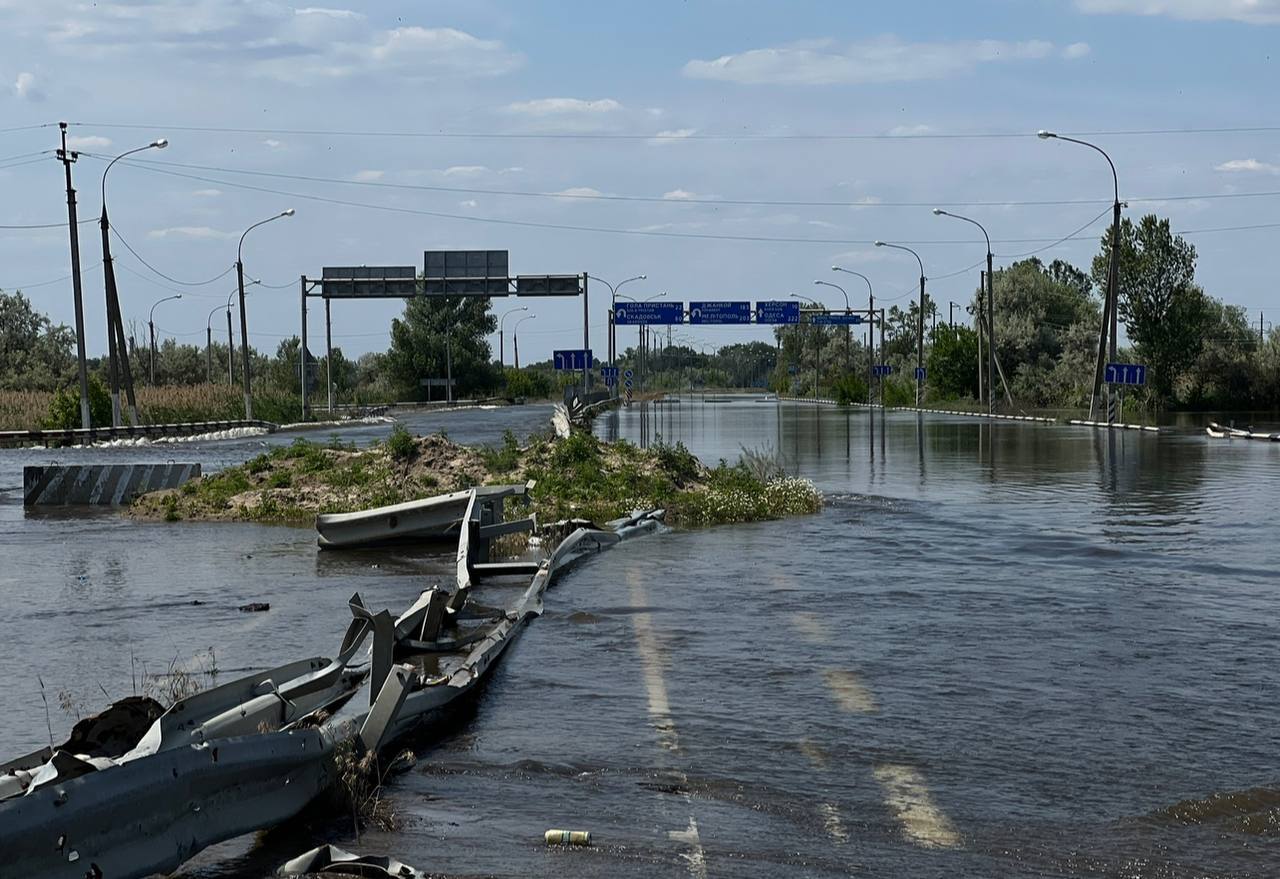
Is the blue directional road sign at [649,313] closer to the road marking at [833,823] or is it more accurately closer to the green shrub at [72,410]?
the green shrub at [72,410]

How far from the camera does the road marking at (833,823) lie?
655cm

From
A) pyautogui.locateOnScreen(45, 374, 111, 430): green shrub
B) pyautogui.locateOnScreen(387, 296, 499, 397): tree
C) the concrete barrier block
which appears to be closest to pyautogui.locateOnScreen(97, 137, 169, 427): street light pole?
pyautogui.locateOnScreen(45, 374, 111, 430): green shrub

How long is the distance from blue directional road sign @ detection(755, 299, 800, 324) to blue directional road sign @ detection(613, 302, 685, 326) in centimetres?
530

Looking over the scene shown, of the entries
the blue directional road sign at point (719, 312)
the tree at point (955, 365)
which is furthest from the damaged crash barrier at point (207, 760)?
the blue directional road sign at point (719, 312)

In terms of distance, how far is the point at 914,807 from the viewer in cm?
700

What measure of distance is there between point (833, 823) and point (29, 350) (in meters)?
97.7

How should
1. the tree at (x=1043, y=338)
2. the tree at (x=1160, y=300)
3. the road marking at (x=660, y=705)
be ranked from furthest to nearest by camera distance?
the tree at (x=1043, y=338), the tree at (x=1160, y=300), the road marking at (x=660, y=705)

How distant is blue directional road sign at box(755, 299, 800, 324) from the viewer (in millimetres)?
106062

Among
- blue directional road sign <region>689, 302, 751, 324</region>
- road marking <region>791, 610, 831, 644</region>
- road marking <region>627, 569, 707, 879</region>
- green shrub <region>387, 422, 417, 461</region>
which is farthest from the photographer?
blue directional road sign <region>689, 302, 751, 324</region>

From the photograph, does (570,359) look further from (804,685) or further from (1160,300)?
(804,685)

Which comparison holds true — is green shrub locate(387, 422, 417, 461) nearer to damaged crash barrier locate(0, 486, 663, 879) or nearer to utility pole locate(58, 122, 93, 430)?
damaged crash barrier locate(0, 486, 663, 879)

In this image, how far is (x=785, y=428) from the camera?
189 feet

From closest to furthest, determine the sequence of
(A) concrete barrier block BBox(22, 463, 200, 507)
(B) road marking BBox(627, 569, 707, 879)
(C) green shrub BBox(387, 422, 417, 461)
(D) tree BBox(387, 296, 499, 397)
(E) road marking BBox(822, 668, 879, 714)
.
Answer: (B) road marking BBox(627, 569, 707, 879) → (E) road marking BBox(822, 668, 879, 714) → (C) green shrub BBox(387, 422, 417, 461) → (A) concrete barrier block BBox(22, 463, 200, 507) → (D) tree BBox(387, 296, 499, 397)

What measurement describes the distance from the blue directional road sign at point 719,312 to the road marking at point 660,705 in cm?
9147
